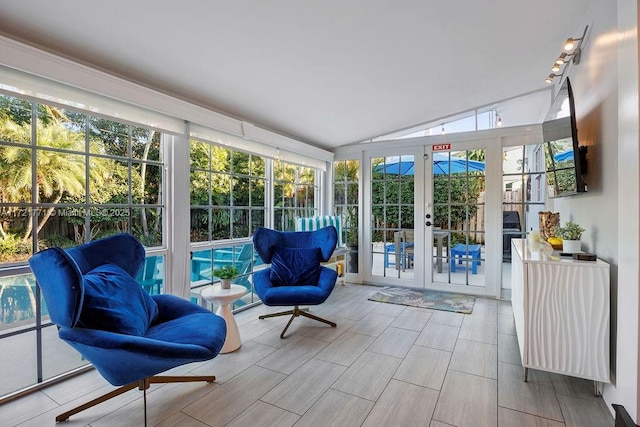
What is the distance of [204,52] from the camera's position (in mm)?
2174

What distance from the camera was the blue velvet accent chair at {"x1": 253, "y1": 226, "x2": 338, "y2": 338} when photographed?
9.20 ft

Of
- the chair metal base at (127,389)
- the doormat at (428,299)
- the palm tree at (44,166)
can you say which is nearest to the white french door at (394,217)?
the doormat at (428,299)

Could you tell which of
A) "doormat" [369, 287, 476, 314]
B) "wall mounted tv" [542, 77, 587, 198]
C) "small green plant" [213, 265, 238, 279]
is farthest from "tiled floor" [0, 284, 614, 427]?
"wall mounted tv" [542, 77, 587, 198]

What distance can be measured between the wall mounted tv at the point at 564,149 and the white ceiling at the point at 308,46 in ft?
2.20

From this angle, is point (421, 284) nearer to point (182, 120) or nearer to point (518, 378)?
point (518, 378)

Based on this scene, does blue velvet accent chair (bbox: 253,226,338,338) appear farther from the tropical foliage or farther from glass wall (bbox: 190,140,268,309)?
the tropical foliage

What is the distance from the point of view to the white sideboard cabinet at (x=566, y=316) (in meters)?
1.81

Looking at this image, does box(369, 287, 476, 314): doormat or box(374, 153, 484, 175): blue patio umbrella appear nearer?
box(369, 287, 476, 314): doormat

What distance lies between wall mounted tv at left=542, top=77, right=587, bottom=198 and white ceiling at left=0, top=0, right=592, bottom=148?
26.4 inches

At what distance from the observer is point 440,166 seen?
4238 millimetres

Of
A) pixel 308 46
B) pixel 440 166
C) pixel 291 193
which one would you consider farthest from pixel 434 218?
pixel 308 46

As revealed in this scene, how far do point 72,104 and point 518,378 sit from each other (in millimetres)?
3312

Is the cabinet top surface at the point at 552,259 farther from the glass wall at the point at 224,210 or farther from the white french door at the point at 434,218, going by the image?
the glass wall at the point at 224,210

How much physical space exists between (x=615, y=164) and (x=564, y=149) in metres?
0.52
